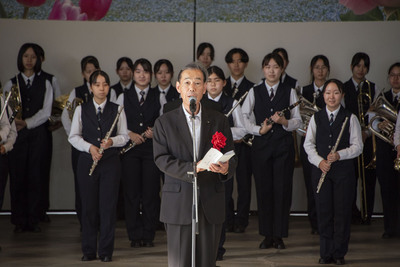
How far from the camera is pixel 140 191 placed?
6562mm

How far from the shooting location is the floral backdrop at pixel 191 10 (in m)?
8.43

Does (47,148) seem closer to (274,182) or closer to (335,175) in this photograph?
(274,182)

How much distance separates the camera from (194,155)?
11.9 ft

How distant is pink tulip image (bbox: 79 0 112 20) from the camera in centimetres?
848

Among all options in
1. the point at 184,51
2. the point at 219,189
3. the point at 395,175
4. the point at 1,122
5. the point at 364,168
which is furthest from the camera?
the point at 184,51

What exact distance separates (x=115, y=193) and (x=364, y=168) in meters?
3.23

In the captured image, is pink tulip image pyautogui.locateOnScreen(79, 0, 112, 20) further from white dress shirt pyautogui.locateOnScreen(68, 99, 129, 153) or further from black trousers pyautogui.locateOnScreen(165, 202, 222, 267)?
Result: black trousers pyautogui.locateOnScreen(165, 202, 222, 267)

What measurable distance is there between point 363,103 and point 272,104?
1725 mm

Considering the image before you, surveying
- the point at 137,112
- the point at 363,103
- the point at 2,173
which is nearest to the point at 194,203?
the point at 137,112

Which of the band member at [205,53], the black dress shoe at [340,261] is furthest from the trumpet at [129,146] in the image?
the black dress shoe at [340,261]

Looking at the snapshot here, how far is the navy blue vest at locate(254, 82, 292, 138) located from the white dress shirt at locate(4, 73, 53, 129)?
2.28 meters

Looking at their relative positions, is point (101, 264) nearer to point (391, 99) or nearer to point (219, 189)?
point (219, 189)

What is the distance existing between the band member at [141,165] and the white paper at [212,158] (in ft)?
9.74

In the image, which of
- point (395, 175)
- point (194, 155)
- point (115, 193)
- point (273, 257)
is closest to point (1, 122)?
point (115, 193)
